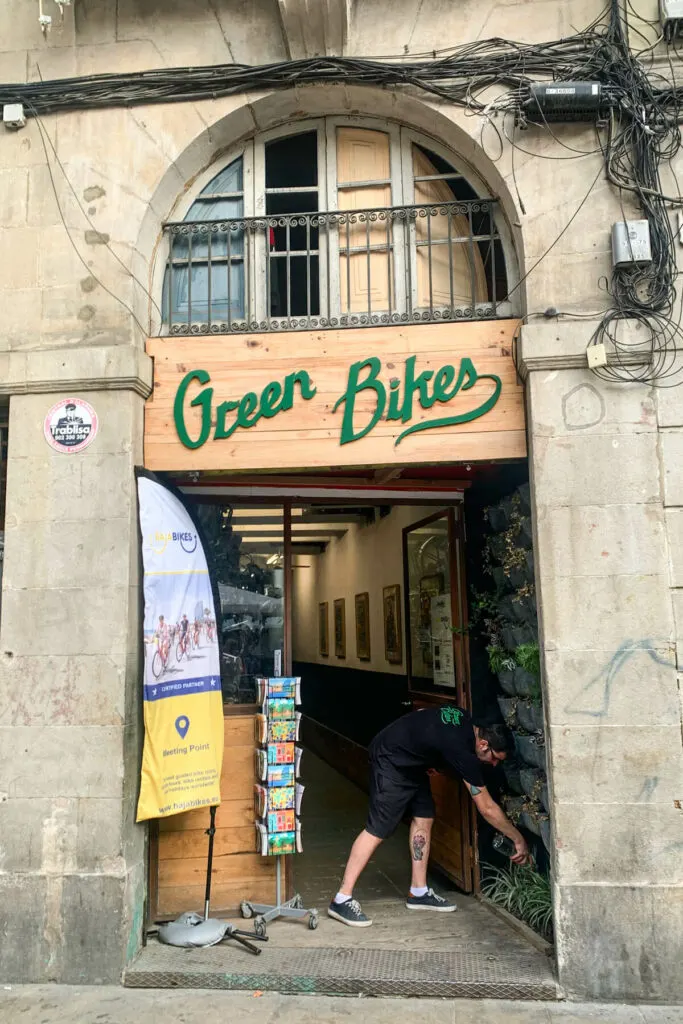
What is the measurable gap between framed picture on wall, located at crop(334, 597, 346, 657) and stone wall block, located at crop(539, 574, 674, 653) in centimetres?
690

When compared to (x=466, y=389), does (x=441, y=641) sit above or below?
below

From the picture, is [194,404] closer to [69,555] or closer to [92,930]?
[69,555]

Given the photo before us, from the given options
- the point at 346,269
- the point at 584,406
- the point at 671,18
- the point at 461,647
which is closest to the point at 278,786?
the point at 461,647

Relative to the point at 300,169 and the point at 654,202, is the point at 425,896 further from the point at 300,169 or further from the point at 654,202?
the point at 300,169

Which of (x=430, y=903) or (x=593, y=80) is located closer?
(x=593, y=80)

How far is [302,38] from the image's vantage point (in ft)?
19.1

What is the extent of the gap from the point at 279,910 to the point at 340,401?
11.8 ft

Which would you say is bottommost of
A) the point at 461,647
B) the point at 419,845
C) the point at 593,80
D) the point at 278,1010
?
the point at 278,1010

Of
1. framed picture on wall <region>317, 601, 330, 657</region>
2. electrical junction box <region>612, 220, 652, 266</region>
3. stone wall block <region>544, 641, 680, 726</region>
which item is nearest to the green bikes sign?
electrical junction box <region>612, 220, 652, 266</region>

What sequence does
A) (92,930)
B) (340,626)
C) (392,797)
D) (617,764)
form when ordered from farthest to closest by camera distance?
(340,626) < (392,797) < (92,930) < (617,764)

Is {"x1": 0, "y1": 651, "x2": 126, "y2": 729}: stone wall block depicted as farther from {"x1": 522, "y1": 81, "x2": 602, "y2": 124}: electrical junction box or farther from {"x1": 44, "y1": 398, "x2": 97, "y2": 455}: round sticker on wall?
{"x1": 522, "y1": 81, "x2": 602, "y2": 124}: electrical junction box

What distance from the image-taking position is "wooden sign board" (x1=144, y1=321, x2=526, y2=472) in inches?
220

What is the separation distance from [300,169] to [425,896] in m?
5.65

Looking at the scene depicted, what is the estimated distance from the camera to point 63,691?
5.38 meters
